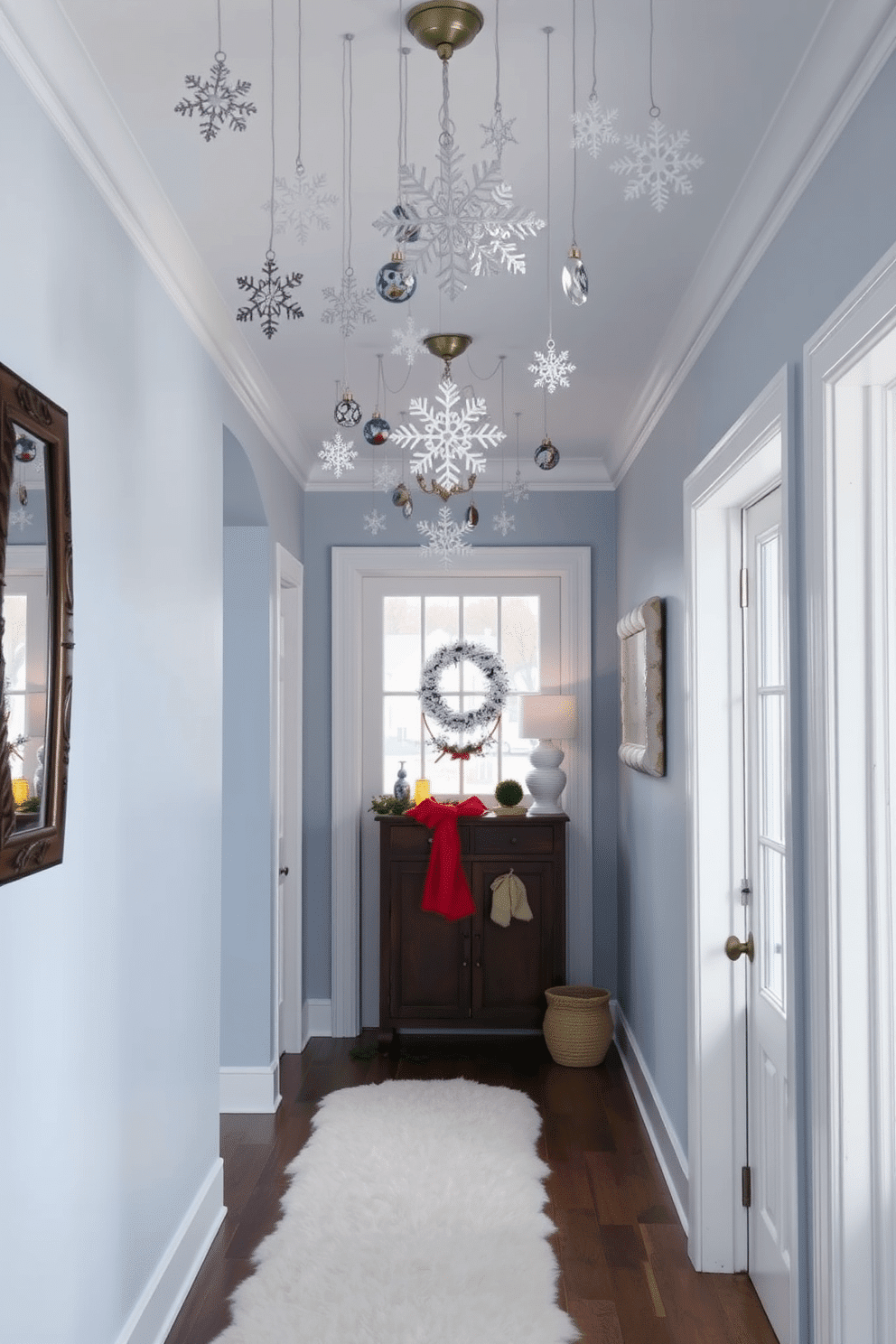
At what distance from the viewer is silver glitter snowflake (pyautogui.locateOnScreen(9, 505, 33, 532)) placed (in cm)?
176

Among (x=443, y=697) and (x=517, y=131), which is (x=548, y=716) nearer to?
(x=443, y=697)

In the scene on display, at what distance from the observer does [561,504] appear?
5.43 m

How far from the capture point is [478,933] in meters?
5.04

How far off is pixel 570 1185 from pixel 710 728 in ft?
5.07

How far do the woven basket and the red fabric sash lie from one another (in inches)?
22.5

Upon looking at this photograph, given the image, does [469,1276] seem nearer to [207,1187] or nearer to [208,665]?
[207,1187]

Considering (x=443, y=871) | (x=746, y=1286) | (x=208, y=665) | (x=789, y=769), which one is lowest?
(x=746, y=1286)

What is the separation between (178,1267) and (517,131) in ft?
8.97

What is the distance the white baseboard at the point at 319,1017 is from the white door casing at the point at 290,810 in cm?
25

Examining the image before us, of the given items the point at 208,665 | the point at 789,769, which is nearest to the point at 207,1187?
the point at 208,665

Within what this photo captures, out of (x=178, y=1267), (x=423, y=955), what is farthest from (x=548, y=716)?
(x=178, y=1267)

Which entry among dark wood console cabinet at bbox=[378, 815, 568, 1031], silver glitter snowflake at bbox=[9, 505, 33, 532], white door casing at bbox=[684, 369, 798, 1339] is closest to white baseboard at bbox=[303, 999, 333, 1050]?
dark wood console cabinet at bbox=[378, 815, 568, 1031]

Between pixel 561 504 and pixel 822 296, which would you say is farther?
pixel 561 504

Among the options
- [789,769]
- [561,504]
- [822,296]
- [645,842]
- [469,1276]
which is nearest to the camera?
[822,296]
